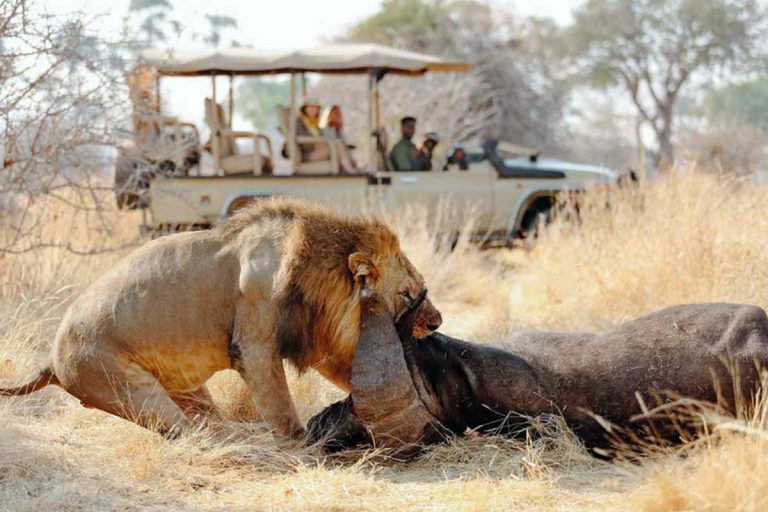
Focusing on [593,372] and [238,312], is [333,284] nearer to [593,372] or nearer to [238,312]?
[238,312]

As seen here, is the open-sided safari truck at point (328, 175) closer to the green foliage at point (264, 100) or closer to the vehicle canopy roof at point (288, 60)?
the vehicle canopy roof at point (288, 60)

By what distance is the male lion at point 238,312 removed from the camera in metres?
5.21

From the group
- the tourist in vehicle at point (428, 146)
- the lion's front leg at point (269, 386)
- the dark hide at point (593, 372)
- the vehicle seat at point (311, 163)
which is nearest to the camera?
the dark hide at point (593, 372)

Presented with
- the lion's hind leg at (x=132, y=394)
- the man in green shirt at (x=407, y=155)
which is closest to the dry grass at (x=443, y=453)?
the lion's hind leg at (x=132, y=394)

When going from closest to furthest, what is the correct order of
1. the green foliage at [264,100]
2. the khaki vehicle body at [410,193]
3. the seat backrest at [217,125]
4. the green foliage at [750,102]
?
the khaki vehicle body at [410,193]
the seat backrest at [217,125]
the green foliage at [750,102]
the green foliage at [264,100]

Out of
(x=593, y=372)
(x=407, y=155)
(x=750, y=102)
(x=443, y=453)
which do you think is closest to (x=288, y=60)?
(x=407, y=155)

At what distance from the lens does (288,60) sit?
1300cm

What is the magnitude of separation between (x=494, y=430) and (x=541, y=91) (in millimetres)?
26913

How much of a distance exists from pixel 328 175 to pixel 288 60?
1511 mm

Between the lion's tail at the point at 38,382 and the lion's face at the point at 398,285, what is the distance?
5.45 ft

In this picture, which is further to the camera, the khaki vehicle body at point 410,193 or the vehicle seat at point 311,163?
the vehicle seat at point 311,163

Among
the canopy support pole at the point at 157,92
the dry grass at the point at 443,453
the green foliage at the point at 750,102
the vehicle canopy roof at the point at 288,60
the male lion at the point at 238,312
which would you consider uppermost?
the green foliage at the point at 750,102

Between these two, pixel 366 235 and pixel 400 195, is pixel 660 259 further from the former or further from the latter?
pixel 400 195

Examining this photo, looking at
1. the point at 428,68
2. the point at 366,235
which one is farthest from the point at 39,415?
the point at 428,68
